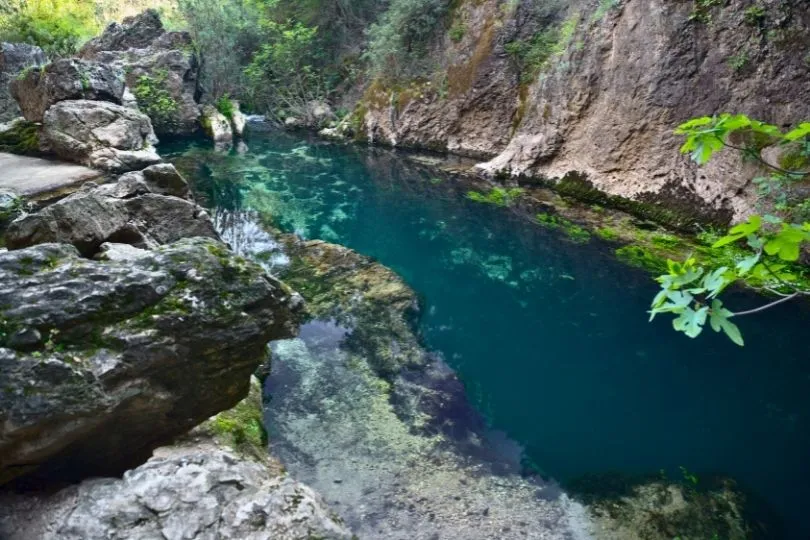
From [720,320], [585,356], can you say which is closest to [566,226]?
[585,356]

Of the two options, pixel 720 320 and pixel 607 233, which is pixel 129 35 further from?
pixel 720 320

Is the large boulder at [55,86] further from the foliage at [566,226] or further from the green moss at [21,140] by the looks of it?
the foliage at [566,226]

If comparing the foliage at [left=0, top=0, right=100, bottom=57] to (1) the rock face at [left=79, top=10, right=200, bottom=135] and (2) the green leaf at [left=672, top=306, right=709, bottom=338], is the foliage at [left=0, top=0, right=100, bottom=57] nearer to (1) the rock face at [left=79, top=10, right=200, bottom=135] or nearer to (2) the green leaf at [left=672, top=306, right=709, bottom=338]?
(1) the rock face at [left=79, top=10, right=200, bottom=135]

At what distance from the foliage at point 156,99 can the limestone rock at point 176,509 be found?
20600 millimetres

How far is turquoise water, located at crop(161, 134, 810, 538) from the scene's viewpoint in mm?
5520

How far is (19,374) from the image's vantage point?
115 inches

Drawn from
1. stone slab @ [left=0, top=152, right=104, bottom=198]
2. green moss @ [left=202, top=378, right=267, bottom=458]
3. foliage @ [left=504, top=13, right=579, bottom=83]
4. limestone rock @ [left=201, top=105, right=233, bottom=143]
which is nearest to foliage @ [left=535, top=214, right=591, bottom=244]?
foliage @ [left=504, top=13, right=579, bottom=83]

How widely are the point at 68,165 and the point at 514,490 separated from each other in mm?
9851

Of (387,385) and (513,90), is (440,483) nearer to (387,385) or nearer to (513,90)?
(387,385)

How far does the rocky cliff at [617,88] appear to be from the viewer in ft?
31.6

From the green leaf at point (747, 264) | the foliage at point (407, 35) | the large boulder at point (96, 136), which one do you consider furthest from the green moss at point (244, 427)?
the foliage at point (407, 35)

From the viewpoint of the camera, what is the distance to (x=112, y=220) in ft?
17.9

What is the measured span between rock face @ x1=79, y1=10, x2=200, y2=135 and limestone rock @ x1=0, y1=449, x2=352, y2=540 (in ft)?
68.3

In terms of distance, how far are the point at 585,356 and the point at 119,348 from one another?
5981 millimetres
